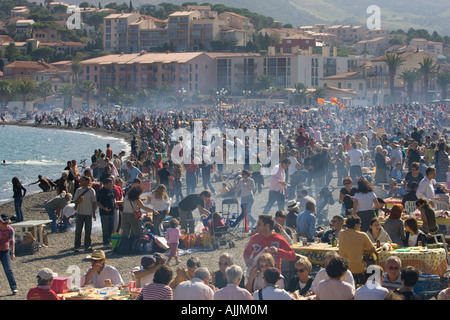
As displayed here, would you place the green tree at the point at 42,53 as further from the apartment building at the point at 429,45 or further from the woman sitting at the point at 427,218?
the woman sitting at the point at 427,218

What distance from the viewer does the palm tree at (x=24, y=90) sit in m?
107

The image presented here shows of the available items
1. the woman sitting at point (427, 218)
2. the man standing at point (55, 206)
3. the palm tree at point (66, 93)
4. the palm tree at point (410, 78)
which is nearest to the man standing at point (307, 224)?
the woman sitting at point (427, 218)

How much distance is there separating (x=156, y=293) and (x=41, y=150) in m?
52.9

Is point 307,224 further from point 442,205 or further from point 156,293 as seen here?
point 156,293

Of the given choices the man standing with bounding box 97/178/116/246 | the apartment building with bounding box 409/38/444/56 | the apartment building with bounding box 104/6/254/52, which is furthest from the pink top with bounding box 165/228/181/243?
the apartment building with bounding box 409/38/444/56

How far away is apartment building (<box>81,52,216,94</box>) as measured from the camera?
101938 millimetres

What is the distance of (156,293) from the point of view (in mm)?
6426

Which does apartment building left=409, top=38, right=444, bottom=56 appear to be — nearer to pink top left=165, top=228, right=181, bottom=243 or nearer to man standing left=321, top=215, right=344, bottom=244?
pink top left=165, top=228, right=181, bottom=243

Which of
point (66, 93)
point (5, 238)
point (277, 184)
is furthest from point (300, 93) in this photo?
point (5, 238)

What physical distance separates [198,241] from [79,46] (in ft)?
470

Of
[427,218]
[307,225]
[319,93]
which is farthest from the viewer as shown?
[319,93]

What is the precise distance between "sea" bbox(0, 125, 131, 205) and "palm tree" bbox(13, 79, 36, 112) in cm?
2390

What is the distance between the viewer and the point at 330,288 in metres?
6.17
